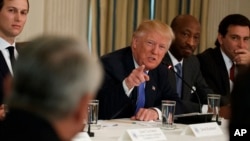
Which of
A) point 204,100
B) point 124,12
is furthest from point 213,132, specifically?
point 124,12

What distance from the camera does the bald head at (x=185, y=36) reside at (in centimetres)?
416

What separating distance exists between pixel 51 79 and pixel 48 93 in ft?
0.07

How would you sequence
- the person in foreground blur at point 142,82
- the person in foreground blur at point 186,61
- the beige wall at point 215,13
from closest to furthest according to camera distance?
the person in foreground blur at point 142,82 < the person in foreground blur at point 186,61 < the beige wall at point 215,13

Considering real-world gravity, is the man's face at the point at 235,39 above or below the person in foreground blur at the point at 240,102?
below

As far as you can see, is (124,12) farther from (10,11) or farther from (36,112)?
(36,112)

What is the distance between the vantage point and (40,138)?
2.56 feet

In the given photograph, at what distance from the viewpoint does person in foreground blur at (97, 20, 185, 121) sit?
123 inches

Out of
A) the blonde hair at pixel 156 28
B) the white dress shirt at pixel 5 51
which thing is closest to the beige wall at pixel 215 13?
the blonde hair at pixel 156 28

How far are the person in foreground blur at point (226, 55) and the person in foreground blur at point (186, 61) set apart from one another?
0.12 m

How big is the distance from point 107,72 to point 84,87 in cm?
252

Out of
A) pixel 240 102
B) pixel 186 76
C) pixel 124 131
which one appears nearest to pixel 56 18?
pixel 186 76

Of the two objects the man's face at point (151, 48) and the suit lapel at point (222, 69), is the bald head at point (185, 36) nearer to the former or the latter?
the suit lapel at point (222, 69)

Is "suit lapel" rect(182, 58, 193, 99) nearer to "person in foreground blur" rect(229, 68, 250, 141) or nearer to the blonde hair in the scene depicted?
the blonde hair

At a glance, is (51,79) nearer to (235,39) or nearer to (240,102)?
(240,102)
